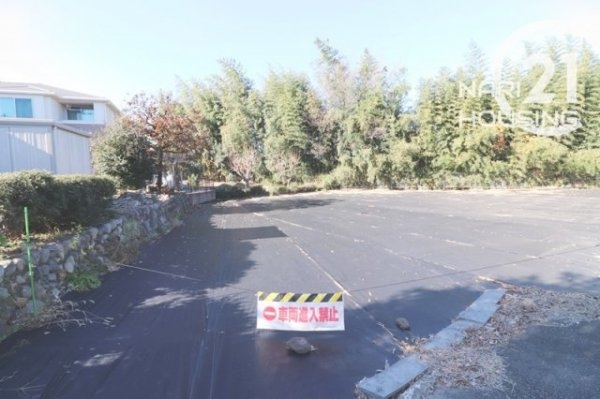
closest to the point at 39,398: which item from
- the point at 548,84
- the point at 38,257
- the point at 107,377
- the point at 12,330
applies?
the point at 107,377

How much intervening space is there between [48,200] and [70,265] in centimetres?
71

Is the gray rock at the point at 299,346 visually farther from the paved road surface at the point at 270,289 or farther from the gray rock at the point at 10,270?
the gray rock at the point at 10,270

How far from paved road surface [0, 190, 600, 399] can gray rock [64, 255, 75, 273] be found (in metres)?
0.37

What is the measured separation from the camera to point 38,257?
2.91m

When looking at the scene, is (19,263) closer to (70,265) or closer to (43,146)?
(70,265)

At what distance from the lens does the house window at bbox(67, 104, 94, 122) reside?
672 inches

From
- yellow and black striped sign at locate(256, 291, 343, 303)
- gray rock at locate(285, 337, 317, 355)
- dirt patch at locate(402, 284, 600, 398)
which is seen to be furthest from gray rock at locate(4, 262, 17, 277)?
dirt patch at locate(402, 284, 600, 398)

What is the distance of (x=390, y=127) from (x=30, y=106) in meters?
16.1

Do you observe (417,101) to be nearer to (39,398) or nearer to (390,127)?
(390,127)

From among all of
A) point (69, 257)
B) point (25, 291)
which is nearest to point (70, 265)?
point (69, 257)

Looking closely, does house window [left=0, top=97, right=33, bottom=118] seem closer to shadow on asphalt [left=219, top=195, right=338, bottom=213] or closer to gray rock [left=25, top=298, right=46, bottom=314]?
shadow on asphalt [left=219, top=195, right=338, bottom=213]

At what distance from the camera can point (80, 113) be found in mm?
17141

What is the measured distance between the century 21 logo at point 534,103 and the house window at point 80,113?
699 inches

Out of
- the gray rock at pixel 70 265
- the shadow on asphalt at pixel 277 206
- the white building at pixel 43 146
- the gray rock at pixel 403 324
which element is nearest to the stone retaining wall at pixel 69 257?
the gray rock at pixel 70 265
